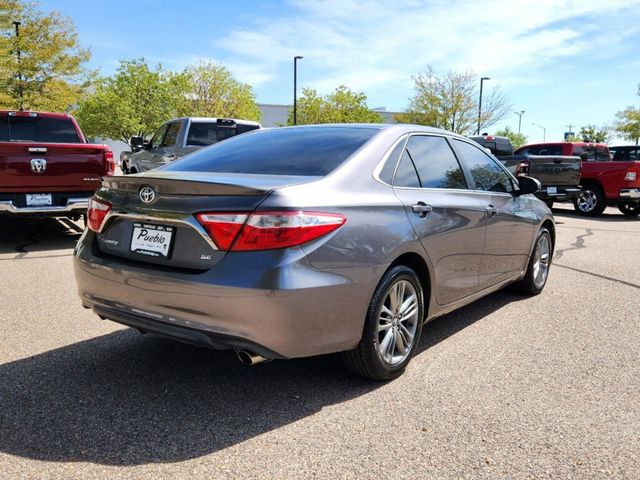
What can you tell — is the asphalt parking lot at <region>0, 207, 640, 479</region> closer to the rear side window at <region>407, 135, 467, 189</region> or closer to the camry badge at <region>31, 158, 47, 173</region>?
the rear side window at <region>407, 135, 467, 189</region>

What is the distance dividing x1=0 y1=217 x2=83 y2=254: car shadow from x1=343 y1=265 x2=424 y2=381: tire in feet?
19.6

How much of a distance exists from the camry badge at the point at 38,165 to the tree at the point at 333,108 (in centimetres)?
4174

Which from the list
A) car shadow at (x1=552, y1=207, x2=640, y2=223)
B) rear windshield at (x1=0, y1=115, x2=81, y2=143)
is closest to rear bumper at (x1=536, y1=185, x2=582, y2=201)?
car shadow at (x1=552, y1=207, x2=640, y2=223)

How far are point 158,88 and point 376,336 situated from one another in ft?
156

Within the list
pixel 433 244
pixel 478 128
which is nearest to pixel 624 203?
pixel 433 244

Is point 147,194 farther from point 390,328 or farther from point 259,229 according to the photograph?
point 390,328

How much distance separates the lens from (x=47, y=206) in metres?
7.47

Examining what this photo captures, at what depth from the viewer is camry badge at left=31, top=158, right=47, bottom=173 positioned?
7.28 meters

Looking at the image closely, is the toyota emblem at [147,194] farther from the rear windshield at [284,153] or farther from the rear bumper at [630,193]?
the rear bumper at [630,193]

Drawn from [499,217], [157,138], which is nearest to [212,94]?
[157,138]

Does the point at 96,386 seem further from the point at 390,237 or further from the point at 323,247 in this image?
the point at 390,237

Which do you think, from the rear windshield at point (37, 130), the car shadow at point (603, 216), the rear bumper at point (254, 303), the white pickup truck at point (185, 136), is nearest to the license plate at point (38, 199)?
the rear windshield at point (37, 130)

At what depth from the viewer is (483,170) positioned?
15.7 ft

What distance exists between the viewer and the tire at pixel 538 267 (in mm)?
5555
